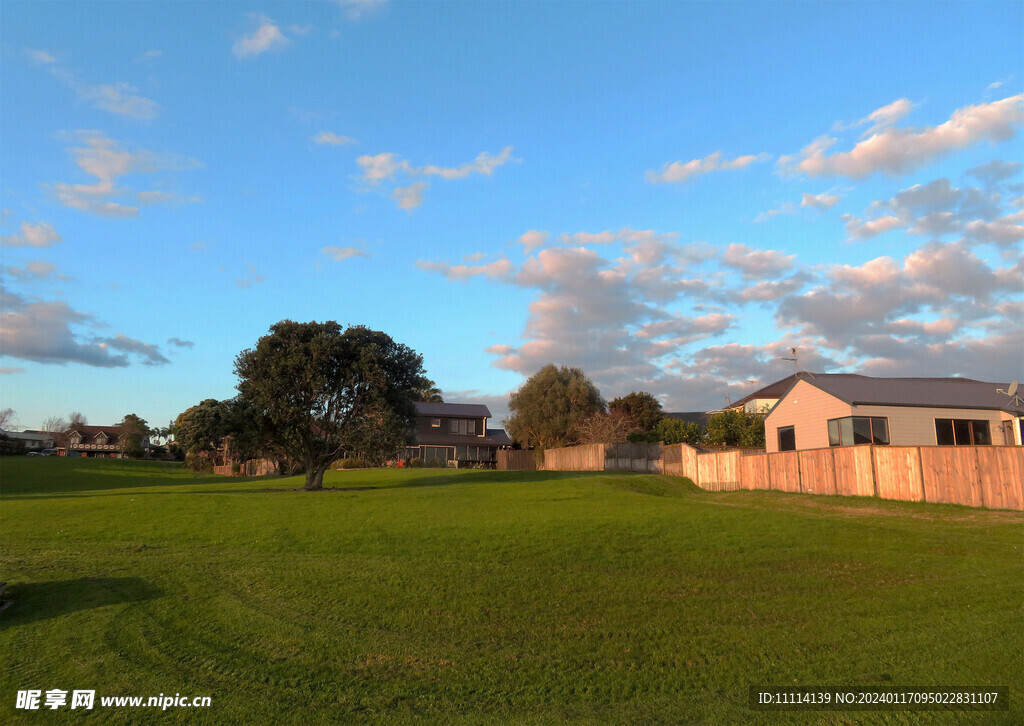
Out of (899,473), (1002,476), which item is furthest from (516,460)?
(1002,476)

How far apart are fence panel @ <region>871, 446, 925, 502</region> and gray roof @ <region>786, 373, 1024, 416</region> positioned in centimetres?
656

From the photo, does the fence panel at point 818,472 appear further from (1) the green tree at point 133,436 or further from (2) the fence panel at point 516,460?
(1) the green tree at point 133,436

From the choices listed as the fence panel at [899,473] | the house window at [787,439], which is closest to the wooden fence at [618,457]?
the house window at [787,439]

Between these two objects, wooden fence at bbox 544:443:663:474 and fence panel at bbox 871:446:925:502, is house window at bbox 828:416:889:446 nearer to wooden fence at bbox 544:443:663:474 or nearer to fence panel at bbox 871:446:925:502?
fence panel at bbox 871:446:925:502

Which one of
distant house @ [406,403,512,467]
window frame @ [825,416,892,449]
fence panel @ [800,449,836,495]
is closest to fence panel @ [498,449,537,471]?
distant house @ [406,403,512,467]

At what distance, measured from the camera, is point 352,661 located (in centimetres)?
764

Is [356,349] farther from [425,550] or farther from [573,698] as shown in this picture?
[573,698]

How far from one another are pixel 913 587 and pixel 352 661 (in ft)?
31.1

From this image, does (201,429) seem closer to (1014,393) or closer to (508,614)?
(508,614)

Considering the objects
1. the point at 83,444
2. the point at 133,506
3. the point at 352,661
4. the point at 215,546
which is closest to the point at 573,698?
the point at 352,661

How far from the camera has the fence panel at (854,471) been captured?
23.7m

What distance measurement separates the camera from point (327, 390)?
3200 centimetres

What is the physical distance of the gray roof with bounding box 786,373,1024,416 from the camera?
98.5ft

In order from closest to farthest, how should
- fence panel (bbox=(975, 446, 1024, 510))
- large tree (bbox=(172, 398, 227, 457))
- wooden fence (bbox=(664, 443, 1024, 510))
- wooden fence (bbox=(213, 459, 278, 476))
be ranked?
1. fence panel (bbox=(975, 446, 1024, 510))
2. wooden fence (bbox=(664, 443, 1024, 510))
3. large tree (bbox=(172, 398, 227, 457))
4. wooden fence (bbox=(213, 459, 278, 476))
